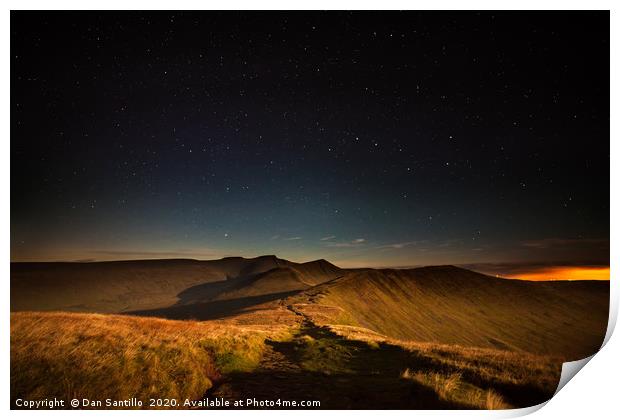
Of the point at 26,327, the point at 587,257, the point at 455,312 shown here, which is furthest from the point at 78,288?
the point at 587,257

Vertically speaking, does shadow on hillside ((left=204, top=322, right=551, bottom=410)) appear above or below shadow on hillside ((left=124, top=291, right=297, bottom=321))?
above

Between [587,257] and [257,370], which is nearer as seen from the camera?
[257,370]

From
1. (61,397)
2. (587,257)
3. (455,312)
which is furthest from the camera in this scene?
(455,312)

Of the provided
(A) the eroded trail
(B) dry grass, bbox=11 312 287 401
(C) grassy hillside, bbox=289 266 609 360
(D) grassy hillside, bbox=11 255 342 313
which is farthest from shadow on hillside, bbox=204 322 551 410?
(D) grassy hillside, bbox=11 255 342 313

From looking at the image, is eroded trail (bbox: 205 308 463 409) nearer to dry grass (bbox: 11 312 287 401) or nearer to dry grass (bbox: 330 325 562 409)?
dry grass (bbox: 330 325 562 409)

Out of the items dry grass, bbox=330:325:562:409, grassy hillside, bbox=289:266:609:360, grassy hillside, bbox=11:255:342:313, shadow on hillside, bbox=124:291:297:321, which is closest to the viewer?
dry grass, bbox=330:325:562:409

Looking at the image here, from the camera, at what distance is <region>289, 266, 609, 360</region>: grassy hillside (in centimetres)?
4216

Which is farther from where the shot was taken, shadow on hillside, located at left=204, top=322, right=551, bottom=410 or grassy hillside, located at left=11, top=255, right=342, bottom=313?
grassy hillside, located at left=11, top=255, right=342, bottom=313

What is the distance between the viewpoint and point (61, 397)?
7.91 meters

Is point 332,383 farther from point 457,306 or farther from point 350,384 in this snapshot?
point 457,306

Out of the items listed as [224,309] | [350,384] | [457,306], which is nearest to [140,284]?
[224,309]
